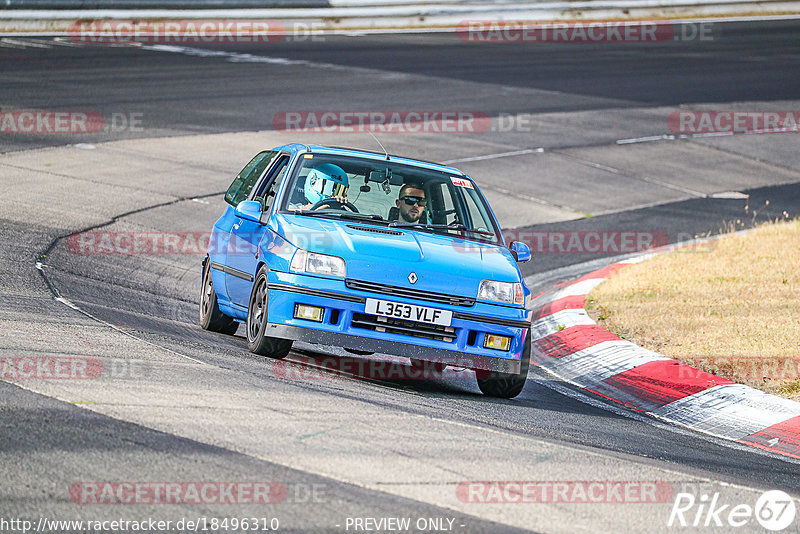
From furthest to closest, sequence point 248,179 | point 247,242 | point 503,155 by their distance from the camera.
→ point 503,155 < point 248,179 < point 247,242

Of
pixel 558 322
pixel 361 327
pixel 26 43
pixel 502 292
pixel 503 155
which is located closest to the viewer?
pixel 361 327

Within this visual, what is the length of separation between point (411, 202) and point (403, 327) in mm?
1450

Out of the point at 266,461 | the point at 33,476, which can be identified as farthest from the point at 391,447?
the point at 33,476

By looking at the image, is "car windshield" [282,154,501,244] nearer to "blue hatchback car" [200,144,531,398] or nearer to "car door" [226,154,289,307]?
"blue hatchback car" [200,144,531,398]

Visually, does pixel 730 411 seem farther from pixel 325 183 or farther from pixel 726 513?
pixel 325 183

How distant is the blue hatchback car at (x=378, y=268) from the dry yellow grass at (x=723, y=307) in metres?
2.01

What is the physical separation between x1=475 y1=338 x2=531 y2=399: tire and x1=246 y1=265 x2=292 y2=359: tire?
140cm

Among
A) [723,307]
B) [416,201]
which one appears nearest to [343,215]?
[416,201]

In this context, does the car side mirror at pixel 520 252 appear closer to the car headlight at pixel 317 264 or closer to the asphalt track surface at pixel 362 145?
the asphalt track surface at pixel 362 145

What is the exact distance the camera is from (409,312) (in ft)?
24.3

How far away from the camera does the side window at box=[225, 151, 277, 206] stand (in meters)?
9.48

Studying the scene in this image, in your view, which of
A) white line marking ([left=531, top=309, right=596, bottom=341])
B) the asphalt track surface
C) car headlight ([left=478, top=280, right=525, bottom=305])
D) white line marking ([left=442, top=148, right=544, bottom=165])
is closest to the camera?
the asphalt track surface

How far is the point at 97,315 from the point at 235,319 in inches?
42.2

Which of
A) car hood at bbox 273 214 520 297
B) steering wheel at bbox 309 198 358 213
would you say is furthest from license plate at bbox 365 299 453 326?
steering wheel at bbox 309 198 358 213
